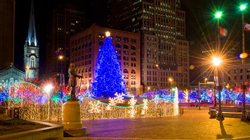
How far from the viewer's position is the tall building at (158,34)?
147 meters

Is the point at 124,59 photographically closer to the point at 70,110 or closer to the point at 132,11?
the point at 132,11

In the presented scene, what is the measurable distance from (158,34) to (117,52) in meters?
30.2

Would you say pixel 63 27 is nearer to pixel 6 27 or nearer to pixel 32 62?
pixel 32 62

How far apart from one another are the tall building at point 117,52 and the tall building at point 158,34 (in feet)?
19.6

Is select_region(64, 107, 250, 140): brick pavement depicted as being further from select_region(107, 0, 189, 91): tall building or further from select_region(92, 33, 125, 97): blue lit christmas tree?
select_region(107, 0, 189, 91): tall building

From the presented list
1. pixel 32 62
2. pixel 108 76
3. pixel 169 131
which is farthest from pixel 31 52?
pixel 169 131

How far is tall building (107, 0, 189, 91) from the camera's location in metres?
147

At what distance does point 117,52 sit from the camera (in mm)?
136000

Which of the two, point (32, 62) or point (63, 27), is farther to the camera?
point (63, 27)

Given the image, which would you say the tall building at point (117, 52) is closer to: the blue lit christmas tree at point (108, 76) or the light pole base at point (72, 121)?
the blue lit christmas tree at point (108, 76)

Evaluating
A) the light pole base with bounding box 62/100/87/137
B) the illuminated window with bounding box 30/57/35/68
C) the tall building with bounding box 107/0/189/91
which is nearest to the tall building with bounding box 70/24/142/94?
the tall building with bounding box 107/0/189/91

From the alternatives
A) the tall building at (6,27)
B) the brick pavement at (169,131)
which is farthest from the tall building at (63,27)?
the brick pavement at (169,131)

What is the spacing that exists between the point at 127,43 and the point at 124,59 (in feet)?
26.7

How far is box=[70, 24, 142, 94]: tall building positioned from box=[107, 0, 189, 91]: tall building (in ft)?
19.6
